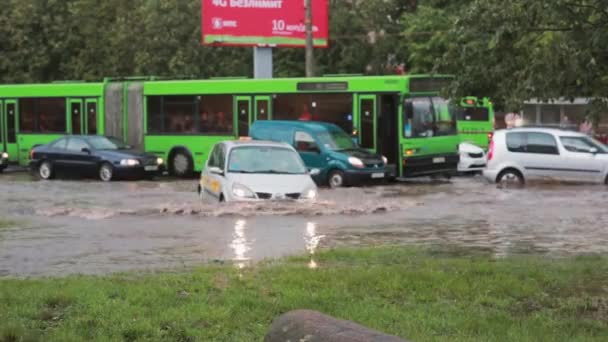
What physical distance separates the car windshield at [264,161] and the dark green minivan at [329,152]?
6.23 m

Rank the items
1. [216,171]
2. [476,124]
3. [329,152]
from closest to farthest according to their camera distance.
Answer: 1. [216,171]
2. [329,152]
3. [476,124]

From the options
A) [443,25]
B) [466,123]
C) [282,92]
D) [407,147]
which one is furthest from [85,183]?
[443,25]

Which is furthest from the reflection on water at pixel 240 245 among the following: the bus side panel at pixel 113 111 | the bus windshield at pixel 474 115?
the bus windshield at pixel 474 115

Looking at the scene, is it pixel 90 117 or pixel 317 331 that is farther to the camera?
pixel 90 117

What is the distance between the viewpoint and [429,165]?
27219 mm

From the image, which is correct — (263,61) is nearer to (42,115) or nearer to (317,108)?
(42,115)

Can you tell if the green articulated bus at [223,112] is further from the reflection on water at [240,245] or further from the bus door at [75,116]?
the reflection on water at [240,245]

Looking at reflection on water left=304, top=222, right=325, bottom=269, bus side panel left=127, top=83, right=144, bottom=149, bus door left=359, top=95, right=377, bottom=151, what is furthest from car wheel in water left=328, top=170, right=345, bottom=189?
reflection on water left=304, top=222, right=325, bottom=269

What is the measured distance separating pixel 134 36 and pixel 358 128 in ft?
70.2

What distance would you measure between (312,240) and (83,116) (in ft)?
69.4

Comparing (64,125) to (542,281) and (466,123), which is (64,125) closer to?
(466,123)

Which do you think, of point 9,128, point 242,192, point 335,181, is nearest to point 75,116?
point 9,128

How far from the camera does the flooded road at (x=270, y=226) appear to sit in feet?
40.8

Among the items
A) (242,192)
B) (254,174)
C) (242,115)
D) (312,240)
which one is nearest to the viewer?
(312,240)
